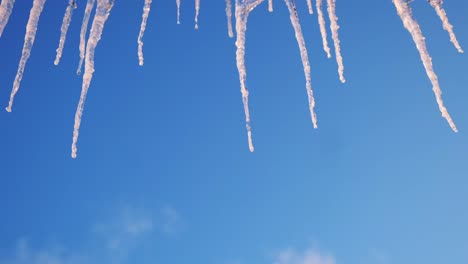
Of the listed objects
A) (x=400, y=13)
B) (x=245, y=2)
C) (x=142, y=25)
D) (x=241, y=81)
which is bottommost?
(x=400, y=13)

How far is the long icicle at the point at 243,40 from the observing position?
2422mm

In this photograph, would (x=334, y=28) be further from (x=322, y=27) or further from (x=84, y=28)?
(x=84, y=28)

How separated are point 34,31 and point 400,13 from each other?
1.72m

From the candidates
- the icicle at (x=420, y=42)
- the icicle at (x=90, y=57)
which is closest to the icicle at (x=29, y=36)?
the icicle at (x=90, y=57)

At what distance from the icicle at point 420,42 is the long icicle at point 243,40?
2.10 ft

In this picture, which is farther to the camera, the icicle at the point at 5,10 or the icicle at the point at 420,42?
the icicle at the point at 5,10

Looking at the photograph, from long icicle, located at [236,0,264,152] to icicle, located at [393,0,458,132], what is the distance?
0.64 m

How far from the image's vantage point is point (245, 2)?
7.91 ft

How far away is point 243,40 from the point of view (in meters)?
2.58

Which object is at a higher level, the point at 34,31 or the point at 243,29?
the point at 34,31

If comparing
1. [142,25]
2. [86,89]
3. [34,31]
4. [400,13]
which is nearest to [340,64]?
[400,13]

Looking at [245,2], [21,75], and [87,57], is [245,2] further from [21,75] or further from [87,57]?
[21,75]

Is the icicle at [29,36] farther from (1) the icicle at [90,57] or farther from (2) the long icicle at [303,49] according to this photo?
(2) the long icicle at [303,49]

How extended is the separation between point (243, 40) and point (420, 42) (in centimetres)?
85
